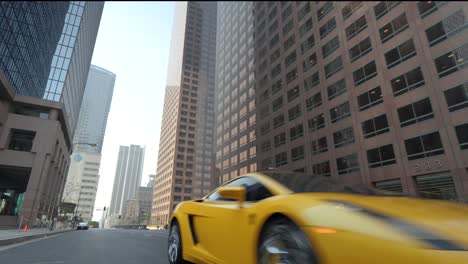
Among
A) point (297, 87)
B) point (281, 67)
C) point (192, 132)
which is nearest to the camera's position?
point (297, 87)

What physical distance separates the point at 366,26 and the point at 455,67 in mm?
11033

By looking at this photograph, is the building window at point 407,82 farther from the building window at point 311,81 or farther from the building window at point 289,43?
the building window at point 289,43

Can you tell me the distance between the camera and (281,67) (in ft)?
141

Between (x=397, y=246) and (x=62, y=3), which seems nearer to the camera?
(x=397, y=246)

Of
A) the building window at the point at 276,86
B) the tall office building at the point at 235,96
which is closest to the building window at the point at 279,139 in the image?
the tall office building at the point at 235,96

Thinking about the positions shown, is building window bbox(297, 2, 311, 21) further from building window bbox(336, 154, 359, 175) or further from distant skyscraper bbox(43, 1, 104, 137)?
distant skyscraper bbox(43, 1, 104, 137)

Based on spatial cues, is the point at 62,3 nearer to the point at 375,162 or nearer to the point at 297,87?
the point at 297,87

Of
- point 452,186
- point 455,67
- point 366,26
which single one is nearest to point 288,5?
point 366,26

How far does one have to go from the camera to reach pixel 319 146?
32.0m

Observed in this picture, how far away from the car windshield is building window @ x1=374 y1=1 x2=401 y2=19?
99.2 ft

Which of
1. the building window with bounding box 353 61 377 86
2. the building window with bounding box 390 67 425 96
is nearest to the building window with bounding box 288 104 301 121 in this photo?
the building window with bounding box 353 61 377 86

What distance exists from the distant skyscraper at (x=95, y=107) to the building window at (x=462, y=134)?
558 feet

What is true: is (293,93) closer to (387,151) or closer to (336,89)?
(336,89)

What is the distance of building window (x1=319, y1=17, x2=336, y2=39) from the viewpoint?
33625 mm
